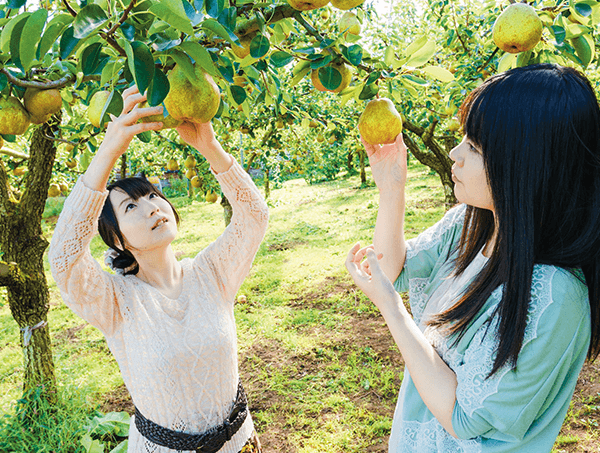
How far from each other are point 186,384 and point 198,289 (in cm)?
31

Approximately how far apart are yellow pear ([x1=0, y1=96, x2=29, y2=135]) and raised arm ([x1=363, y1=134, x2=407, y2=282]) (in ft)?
3.13

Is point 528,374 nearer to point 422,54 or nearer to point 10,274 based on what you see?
point 422,54

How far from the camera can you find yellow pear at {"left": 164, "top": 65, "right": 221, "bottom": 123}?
0.85 meters

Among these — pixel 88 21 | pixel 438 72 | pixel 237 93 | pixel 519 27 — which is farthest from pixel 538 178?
pixel 88 21

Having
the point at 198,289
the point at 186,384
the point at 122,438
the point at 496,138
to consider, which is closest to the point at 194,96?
the point at 496,138

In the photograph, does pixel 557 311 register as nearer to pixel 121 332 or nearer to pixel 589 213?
pixel 589 213

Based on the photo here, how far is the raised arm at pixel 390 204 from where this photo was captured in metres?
1.33

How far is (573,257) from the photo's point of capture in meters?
0.87

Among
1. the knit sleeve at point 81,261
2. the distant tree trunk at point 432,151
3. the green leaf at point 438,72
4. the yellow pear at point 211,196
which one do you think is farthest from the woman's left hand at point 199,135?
the distant tree trunk at point 432,151

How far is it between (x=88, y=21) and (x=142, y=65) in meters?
0.10

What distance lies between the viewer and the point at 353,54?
3.03 feet

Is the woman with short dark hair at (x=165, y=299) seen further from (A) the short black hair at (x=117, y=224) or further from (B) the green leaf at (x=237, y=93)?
(B) the green leaf at (x=237, y=93)

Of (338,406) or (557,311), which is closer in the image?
(557,311)

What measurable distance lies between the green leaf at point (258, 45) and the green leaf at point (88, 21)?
27 centimetres
